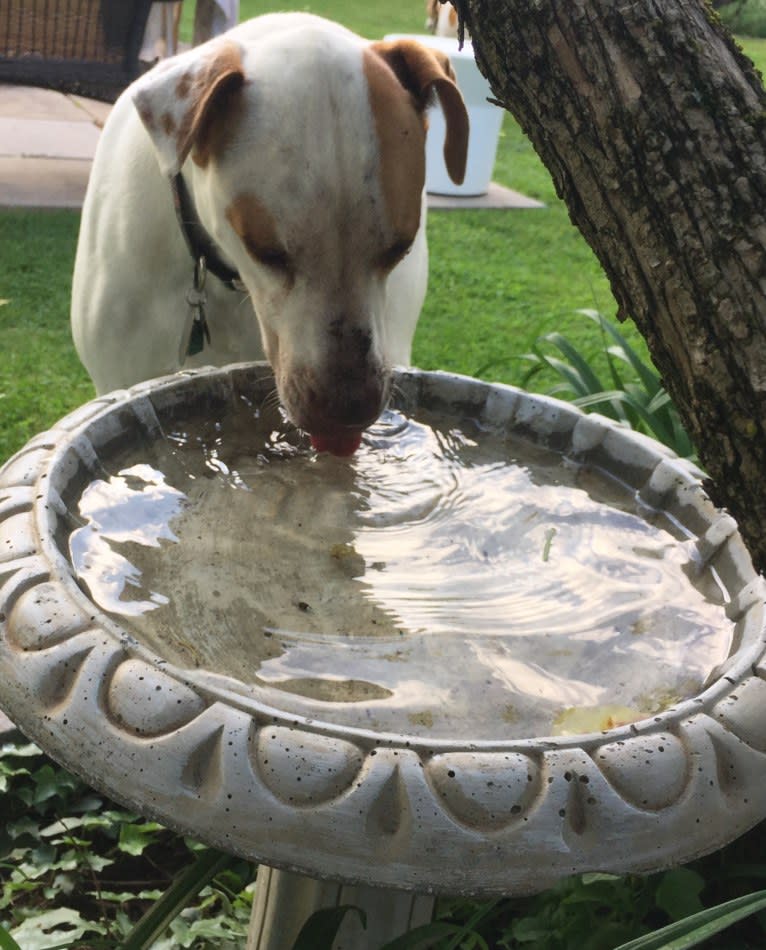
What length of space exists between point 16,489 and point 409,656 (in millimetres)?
579

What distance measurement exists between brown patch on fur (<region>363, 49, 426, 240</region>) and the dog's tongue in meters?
0.39

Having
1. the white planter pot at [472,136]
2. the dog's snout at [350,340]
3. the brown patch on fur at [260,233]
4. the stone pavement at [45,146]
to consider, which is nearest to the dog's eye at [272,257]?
the brown patch on fur at [260,233]

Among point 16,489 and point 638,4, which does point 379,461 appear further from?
point 638,4

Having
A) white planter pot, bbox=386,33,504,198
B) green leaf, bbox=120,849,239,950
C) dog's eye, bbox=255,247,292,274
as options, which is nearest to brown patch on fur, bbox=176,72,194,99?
dog's eye, bbox=255,247,292,274

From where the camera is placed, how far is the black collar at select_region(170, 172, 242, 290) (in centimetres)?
224

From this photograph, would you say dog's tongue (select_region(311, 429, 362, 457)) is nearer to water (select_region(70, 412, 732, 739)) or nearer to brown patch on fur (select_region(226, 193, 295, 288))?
water (select_region(70, 412, 732, 739))

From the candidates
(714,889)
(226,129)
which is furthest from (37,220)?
(714,889)

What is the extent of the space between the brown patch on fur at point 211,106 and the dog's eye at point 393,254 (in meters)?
0.37

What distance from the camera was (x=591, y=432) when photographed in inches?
77.3

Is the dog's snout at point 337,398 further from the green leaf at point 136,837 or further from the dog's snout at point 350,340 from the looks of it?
the green leaf at point 136,837

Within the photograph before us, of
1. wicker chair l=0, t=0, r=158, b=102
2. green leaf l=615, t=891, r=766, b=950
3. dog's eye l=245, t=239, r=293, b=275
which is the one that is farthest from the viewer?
wicker chair l=0, t=0, r=158, b=102

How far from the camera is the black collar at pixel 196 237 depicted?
2244 millimetres

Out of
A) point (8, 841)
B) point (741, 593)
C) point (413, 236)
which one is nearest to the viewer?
point (741, 593)

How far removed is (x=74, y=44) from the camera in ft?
19.9
